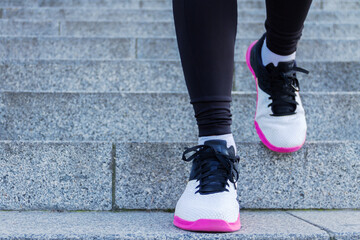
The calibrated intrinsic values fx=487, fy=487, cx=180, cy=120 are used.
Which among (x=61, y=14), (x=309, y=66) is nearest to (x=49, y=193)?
(x=309, y=66)

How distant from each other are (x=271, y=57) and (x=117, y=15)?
105 inches

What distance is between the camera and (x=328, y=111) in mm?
1953

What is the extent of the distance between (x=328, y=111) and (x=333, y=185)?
459 millimetres

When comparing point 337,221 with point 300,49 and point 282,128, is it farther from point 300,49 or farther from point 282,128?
point 300,49

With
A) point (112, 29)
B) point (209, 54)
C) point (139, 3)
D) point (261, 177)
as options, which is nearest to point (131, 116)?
point (261, 177)

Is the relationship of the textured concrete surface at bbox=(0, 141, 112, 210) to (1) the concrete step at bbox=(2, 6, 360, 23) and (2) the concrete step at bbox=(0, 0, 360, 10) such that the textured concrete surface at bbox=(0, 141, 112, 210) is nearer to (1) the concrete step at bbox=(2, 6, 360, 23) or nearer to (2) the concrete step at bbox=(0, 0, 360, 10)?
(1) the concrete step at bbox=(2, 6, 360, 23)

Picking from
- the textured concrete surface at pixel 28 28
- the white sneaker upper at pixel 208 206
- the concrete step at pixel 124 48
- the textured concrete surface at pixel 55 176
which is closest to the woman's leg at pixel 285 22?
the white sneaker upper at pixel 208 206

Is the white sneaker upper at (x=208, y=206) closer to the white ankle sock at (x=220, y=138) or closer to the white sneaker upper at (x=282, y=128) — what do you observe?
the white ankle sock at (x=220, y=138)

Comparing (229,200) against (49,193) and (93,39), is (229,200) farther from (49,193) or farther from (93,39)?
(93,39)

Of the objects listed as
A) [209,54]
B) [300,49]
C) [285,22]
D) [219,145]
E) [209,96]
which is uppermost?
[300,49]

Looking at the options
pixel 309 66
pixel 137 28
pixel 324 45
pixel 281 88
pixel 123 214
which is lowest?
pixel 123 214

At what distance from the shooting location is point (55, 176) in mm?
1527

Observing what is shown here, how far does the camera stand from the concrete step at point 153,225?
3.88 feet

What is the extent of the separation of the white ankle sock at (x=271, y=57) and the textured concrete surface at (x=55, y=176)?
58 centimetres
